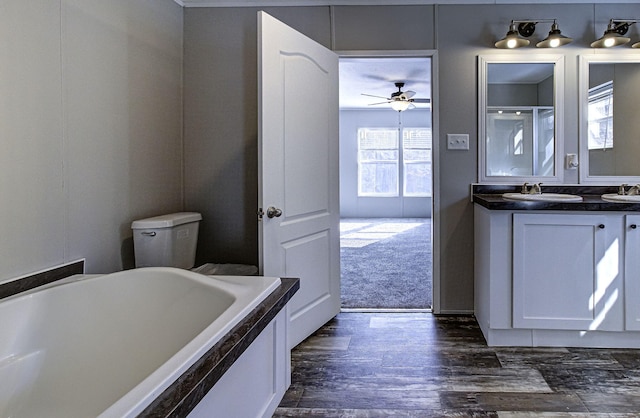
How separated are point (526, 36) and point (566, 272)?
167 centimetres

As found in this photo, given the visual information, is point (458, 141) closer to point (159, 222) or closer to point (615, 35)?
point (615, 35)

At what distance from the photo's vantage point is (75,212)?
209 centimetres

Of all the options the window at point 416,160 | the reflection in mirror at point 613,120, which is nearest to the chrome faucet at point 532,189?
the reflection in mirror at point 613,120

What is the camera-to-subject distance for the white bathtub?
1493 millimetres

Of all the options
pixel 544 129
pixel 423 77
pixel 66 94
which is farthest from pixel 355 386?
pixel 423 77

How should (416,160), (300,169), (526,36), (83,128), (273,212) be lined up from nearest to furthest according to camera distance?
(83,128) → (273,212) → (300,169) → (526,36) → (416,160)

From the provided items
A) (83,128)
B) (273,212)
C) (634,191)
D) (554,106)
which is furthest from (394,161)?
(83,128)

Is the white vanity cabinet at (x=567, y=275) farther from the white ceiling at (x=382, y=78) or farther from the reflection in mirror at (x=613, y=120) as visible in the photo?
the white ceiling at (x=382, y=78)

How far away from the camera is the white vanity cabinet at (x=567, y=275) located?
8.27 ft

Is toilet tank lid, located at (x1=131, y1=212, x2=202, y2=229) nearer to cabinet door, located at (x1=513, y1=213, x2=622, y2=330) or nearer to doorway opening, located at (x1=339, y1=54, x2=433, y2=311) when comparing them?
doorway opening, located at (x1=339, y1=54, x2=433, y2=311)

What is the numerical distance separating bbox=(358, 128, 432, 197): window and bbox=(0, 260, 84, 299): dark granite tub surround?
797 centimetres

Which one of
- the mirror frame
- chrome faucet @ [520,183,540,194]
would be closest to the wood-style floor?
chrome faucet @ [520,183,540,194]

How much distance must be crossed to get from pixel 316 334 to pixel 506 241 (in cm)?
130

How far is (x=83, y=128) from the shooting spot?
7.01 ft
